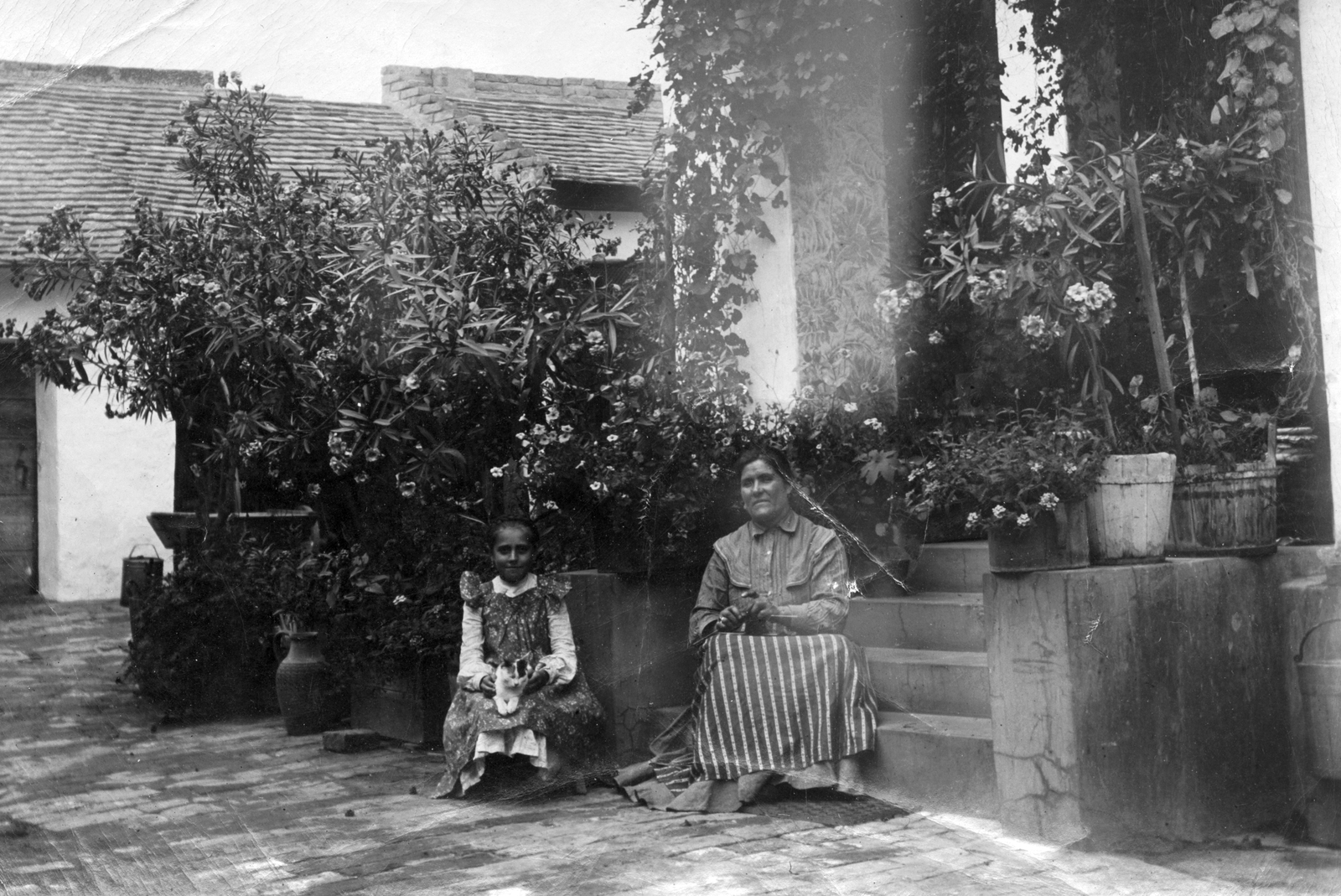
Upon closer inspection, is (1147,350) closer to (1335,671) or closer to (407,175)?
(1335,671)

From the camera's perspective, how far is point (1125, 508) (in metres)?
5.38

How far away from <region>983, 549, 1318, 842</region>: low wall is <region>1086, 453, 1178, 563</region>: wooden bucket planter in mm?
A: 99

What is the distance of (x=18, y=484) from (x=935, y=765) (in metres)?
12.5

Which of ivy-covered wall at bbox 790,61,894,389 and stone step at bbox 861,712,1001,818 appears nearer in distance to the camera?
stone step at bbox 861,712,1001,818

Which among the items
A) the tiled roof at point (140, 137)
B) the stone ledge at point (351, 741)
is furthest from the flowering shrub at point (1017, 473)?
the tiled roof at point (140, 137)

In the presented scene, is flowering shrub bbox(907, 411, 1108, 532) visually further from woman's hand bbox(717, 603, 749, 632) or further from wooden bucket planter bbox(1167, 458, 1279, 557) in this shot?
woman's hand bbox(717, 603, 749, 632)

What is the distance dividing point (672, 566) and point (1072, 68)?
352 centimetres

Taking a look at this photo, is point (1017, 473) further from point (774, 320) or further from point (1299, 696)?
point (774, 320)

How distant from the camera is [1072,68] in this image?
7977mm

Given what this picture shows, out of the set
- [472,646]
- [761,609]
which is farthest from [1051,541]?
[472,646]

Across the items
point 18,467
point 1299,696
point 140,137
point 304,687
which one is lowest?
point 304,687

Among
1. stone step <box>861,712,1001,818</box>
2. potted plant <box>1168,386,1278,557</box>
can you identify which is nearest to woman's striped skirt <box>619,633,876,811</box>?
stone step <box>861,712,1001,818</box>

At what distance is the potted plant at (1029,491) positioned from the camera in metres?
5.21

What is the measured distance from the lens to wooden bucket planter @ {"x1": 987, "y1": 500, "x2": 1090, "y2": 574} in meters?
5.26
